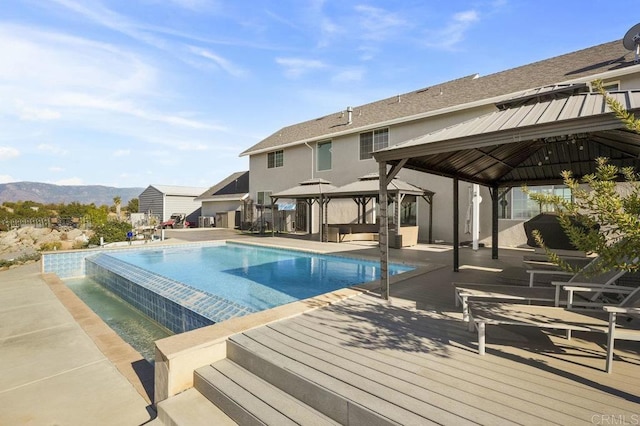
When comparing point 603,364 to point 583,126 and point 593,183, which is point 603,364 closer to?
point 593,183

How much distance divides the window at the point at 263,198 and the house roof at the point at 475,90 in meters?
3.75

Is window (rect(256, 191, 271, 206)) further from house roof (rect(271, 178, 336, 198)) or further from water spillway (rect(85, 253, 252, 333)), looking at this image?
water spillway (rect(85, 253, 252, 333))

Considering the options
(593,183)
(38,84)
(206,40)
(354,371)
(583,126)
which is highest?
Result: (206,40)

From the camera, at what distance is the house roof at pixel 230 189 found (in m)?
26.5

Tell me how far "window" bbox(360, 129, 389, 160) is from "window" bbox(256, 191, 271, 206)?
856cm

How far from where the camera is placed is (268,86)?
15719mm

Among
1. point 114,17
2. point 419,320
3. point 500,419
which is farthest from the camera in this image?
point 114,17

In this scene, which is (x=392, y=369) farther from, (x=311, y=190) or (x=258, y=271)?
(x=311, y=190)

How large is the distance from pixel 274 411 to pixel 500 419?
1.68 meters

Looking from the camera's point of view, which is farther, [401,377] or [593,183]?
[401,377]

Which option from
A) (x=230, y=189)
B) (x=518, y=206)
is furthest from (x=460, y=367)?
(x=230, y=189)

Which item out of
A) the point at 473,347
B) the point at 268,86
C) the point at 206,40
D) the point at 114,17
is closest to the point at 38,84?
the point at 114,17

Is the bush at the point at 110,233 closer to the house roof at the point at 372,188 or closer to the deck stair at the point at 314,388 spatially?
the house roof at the point at 372,188
